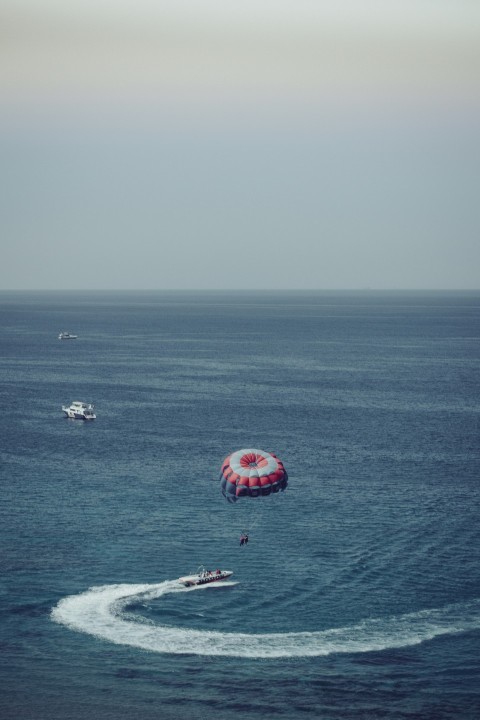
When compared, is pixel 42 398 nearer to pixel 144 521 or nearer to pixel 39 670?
pixel 144 521

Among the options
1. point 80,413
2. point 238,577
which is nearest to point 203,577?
point 238,577

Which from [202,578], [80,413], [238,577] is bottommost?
[238,577]

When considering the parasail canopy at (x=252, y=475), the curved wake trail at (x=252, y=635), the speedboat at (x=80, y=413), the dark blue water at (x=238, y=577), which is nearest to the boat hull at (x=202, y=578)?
the dark blue water at (x=238, y=577)

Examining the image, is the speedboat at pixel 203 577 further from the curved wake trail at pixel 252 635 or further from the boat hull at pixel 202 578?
the curved wake trail at pixel 252 635

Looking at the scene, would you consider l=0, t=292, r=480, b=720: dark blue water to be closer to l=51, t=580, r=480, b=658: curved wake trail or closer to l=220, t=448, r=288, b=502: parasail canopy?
l=51, t=580, r=480, b=658: curved wake trail

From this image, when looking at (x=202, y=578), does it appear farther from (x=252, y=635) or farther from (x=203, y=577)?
(x=252, y=635)
